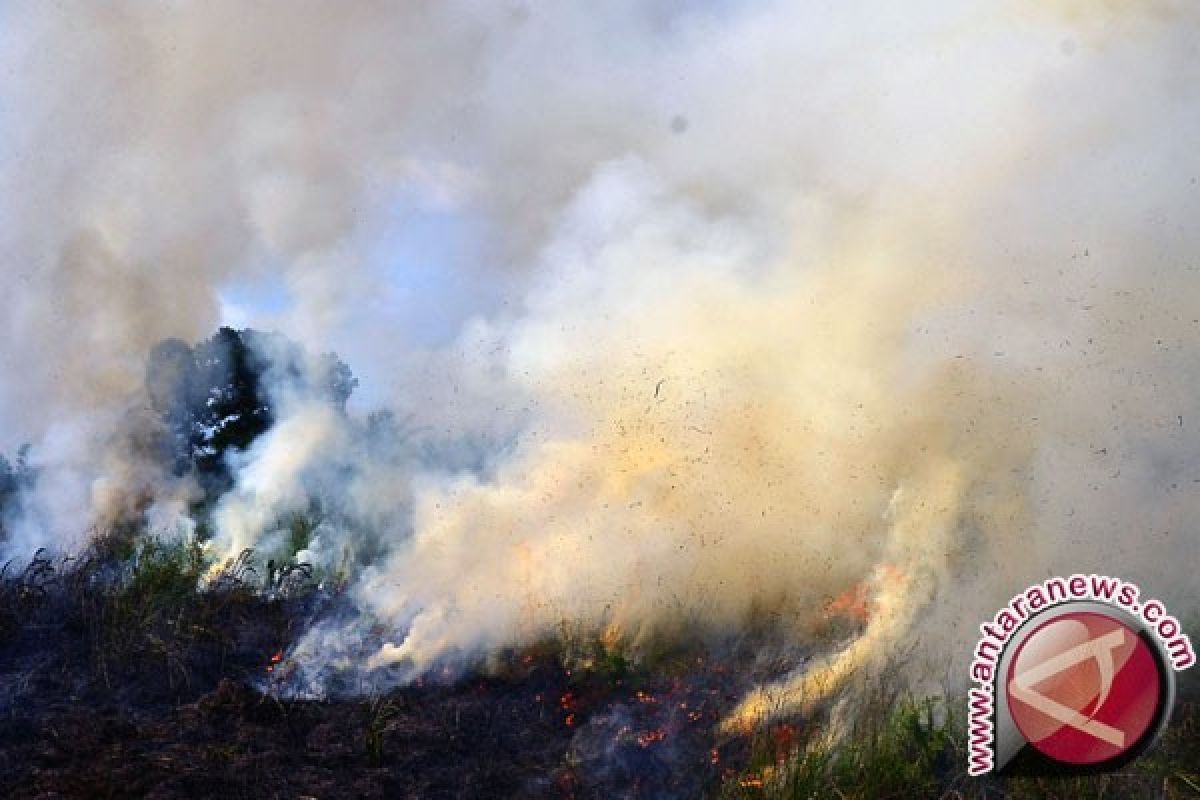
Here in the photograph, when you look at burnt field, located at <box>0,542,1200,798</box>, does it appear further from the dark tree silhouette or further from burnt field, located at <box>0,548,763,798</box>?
the dark tree silhouette

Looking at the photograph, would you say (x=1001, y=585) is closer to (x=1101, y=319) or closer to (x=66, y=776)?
(x=1101, y=319)

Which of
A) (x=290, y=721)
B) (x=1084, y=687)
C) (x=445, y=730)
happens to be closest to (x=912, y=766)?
(x=1084, y=687)

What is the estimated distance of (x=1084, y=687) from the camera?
17.0 ft

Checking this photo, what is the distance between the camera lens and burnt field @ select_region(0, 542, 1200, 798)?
19.5 feet

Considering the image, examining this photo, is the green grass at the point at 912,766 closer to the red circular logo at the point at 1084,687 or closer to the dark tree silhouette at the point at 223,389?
the red circular logo at the point at 1084,687

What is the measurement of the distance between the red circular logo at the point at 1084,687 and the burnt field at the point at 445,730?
1.17 ft

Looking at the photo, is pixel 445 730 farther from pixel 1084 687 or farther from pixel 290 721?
pixel 1084 687

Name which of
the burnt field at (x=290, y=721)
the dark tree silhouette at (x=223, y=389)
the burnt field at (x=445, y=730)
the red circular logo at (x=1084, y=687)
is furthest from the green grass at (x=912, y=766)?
the dark tree silhouette at (x=223, y=389)

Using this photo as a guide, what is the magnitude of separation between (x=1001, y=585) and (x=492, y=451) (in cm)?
820

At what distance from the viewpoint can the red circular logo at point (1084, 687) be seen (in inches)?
205

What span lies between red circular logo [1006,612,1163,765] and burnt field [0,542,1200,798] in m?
0.36

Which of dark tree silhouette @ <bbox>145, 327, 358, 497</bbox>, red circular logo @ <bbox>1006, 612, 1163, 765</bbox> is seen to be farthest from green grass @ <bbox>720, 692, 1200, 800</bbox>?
dark tree silhouette @ <bbox>145, 327, 358, 497</bbox>

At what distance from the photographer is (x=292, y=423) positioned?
1816 cm

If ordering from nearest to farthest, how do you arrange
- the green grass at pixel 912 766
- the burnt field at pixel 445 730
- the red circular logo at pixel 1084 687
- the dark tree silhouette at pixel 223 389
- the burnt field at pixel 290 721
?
the red circular logo at pixel 1084 687 < the green grass at pixel 912 766 < the burnt field at pixel 445 730 < the burnt field at pixel 290 721 < the dark tree silhouette at pixel 223 389
